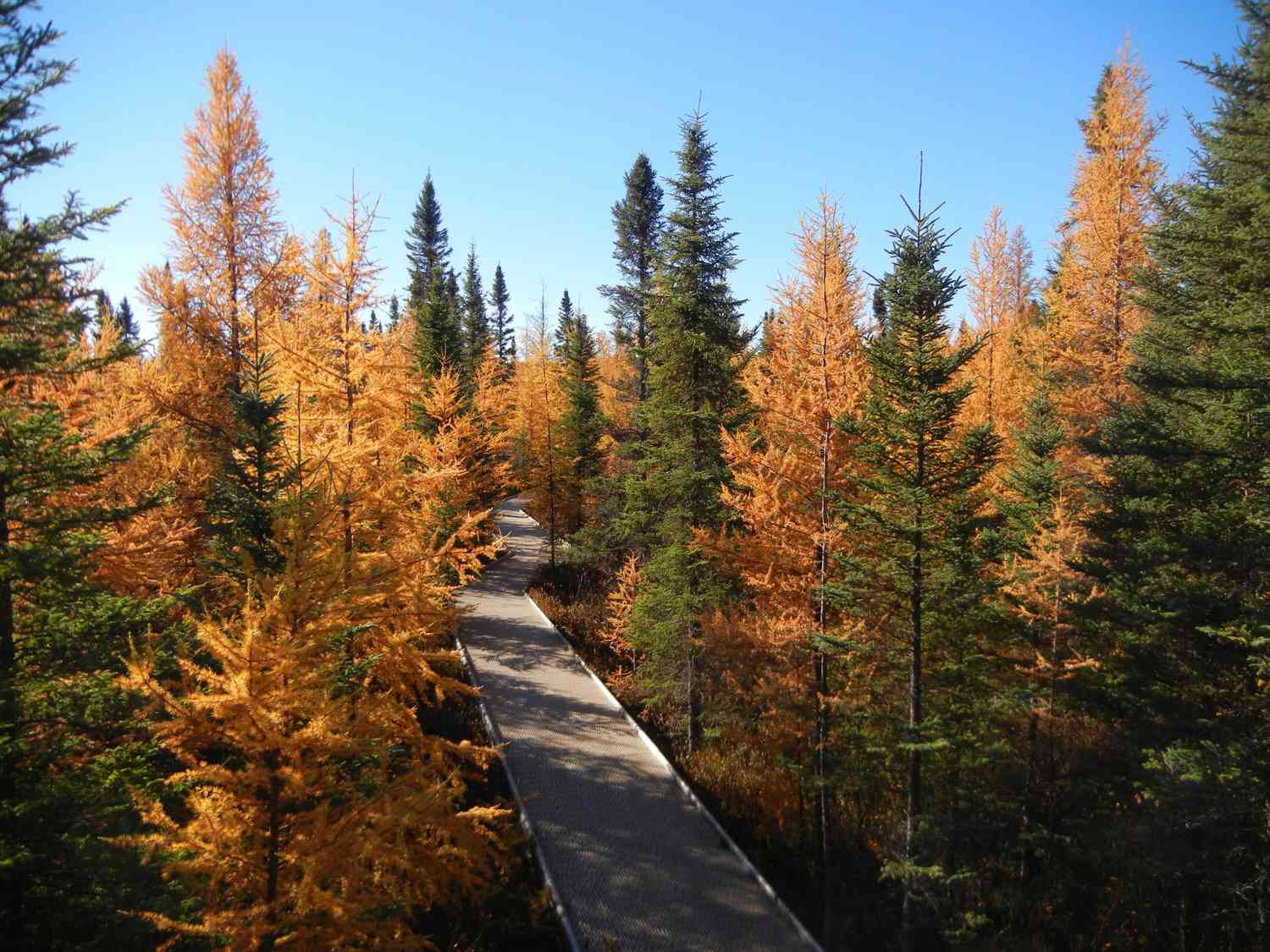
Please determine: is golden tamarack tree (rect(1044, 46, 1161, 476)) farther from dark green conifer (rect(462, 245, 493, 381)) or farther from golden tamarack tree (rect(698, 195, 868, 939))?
dark green conifer (rect(462, 245, 493, 381))

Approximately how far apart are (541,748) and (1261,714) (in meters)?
→ 13.6

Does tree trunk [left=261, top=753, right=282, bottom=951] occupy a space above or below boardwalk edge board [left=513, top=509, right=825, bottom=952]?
above

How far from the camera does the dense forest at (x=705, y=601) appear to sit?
5.99 metres

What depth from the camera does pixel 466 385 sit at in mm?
29656

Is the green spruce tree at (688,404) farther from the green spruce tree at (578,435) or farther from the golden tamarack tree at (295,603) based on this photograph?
the green spruce tree at (578,435)

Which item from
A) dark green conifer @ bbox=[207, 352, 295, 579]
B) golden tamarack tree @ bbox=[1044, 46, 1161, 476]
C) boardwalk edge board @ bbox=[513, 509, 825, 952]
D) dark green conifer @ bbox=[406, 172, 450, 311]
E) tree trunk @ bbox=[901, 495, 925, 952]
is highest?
dark green conifer @ bbox=[406, 172, 450, 311]

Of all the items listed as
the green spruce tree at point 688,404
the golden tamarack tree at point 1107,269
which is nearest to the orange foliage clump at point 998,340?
the golden tamarack tree at point 1107,269

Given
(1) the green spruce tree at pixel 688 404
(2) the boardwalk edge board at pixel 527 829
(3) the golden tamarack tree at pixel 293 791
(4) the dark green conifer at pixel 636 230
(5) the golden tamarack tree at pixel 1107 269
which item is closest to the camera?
(3) the golden tamarack tree at pixel 293 791

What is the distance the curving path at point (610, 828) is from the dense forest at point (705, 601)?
0.82 m

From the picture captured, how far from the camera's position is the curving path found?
33.0ft

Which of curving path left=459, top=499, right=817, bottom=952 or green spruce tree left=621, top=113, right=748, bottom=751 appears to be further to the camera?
green spruce tree left=621, top=113, right=748, bottom=751

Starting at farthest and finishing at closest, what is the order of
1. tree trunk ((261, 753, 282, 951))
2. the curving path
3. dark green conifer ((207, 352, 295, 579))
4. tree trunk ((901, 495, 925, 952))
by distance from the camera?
the curving path, tree trunk ((901, 495, 925, 952)), dark green conifer ((207, 352, 295, 579)), tree trunk ((261, 753, 282, 951))

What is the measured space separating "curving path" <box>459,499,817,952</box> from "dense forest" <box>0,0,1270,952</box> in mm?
819

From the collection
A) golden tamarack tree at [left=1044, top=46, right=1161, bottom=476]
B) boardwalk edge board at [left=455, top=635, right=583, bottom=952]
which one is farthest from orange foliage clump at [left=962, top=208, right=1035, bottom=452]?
boardwalk edge board at [left=455, top=635, right=583, bottom=952]
